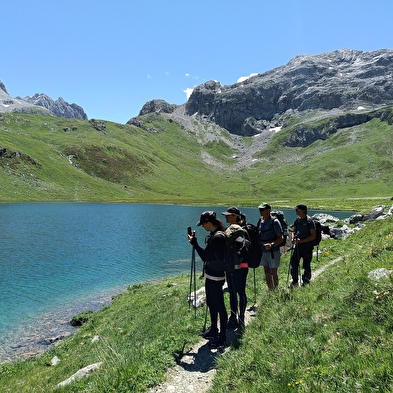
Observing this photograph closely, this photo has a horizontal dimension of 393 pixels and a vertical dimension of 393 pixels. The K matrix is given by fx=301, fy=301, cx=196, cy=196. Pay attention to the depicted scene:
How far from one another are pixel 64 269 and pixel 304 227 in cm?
3419

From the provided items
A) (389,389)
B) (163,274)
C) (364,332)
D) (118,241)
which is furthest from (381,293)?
(118,241)

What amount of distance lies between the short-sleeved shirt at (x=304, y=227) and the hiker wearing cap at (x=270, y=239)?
4.69 feet

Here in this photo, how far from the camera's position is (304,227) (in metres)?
14.4

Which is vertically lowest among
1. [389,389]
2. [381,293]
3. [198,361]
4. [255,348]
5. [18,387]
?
[18,387]

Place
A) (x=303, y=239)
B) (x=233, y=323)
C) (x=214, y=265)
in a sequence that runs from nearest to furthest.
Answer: (x=214, y=265), (x=233, y=323), (x=303, y=239)

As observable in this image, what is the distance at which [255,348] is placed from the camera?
8.20 m

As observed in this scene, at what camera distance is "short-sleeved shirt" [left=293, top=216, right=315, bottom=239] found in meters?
14.3

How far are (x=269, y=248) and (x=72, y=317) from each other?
63.8 ft

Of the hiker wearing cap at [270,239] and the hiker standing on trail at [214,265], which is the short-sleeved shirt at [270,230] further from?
the hiker standing on trail at [214,265]

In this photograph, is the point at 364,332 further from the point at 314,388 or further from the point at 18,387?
the point at 18,387

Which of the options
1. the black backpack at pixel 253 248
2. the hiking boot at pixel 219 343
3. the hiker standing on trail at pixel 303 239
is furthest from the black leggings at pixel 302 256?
the hiking boot at pixel 219 343

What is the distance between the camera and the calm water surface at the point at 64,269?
77.7 feet

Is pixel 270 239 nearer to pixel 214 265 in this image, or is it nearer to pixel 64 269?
pixel 214 265

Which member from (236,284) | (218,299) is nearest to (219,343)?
(218,299)
